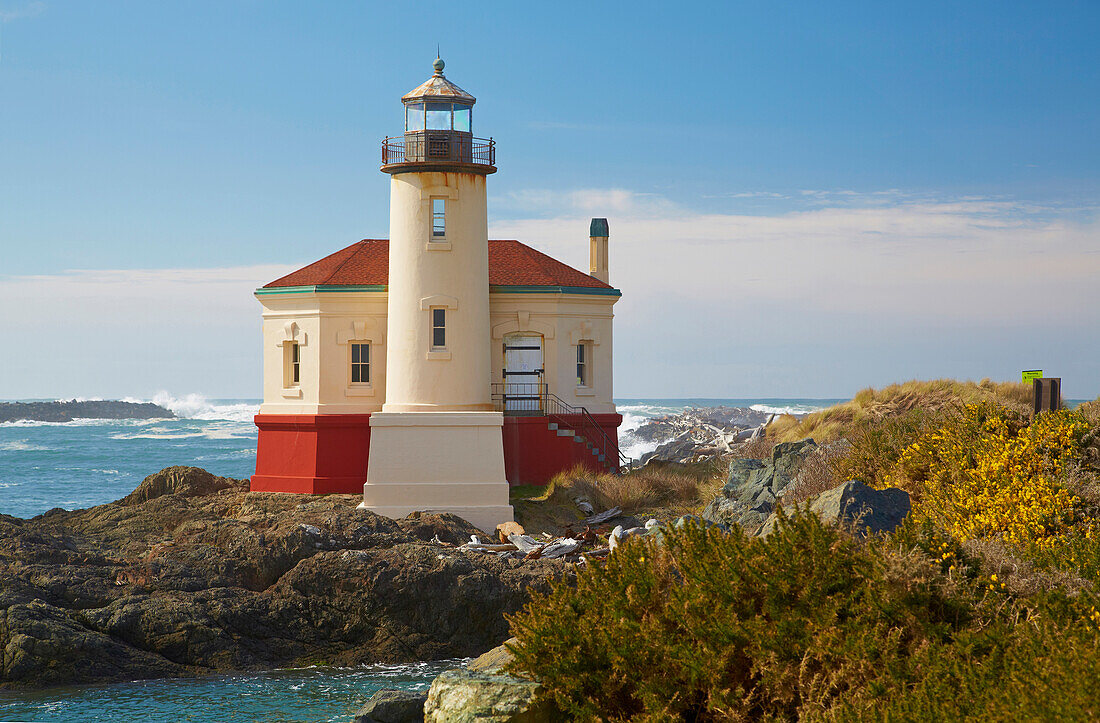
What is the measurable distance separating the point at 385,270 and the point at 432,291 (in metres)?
2.93

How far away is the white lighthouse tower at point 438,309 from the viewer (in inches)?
918

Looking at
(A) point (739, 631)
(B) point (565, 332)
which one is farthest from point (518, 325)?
(A) point (739, 631)

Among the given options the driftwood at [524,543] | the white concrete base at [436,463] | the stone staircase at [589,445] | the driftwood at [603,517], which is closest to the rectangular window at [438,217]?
the white concrete base at [436,463]

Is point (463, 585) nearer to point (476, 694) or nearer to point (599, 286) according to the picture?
point (476, 694)

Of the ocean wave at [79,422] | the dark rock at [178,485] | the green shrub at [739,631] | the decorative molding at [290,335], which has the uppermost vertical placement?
the decorative molding at [290,335]

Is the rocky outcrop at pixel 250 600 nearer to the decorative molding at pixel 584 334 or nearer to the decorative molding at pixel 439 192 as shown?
the decorative molding at pixel 439 192

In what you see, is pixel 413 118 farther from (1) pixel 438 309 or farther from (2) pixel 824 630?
(2) pixel 824 630

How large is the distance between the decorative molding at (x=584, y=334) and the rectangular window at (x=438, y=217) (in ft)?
14.3

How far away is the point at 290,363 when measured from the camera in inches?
1022

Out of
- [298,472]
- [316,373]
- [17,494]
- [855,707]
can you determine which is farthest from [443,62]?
[17,494]

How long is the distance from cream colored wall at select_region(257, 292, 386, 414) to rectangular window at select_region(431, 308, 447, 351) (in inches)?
75.8

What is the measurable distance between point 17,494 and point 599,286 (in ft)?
129

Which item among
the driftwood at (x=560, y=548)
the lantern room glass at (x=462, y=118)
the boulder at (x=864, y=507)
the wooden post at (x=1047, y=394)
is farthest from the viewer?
the lantern room glass at (x=462, y=118)

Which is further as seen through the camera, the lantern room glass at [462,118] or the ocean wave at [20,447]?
the ocean wave at [20,447]
